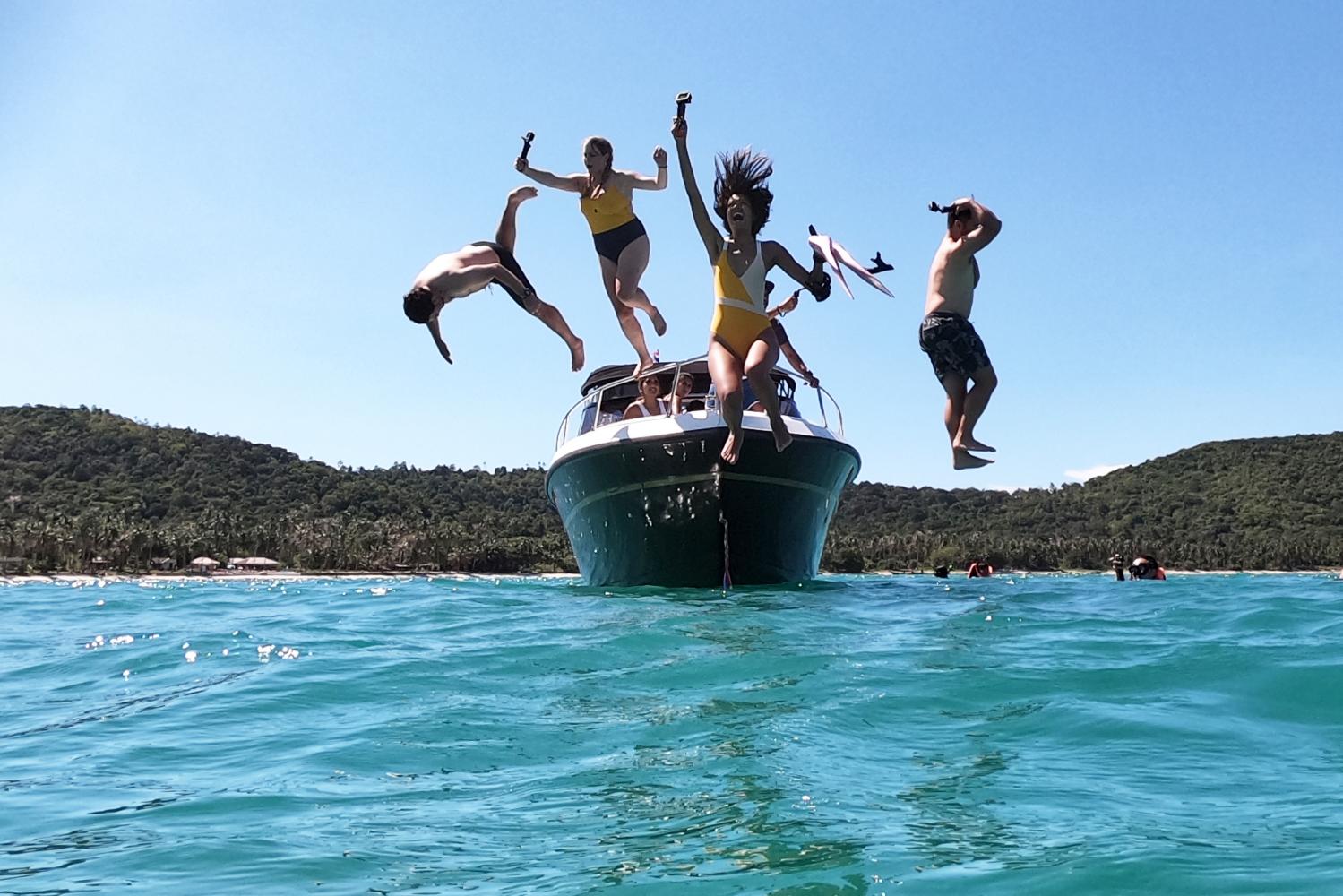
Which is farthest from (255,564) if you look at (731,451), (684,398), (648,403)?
(731,451)

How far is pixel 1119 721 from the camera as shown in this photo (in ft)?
13.6

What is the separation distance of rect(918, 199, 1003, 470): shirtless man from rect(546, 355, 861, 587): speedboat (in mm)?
4869

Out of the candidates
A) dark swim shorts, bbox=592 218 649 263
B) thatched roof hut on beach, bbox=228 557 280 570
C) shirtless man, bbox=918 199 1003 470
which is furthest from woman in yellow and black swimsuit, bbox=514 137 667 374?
thatched roof hut on beach, bbox=228 557 280 570

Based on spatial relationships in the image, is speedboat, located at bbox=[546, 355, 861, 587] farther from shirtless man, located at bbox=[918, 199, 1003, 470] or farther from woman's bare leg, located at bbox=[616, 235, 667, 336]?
shirtless man, located at bbox=[918, 199, 1003, 470]

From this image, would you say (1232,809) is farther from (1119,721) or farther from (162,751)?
(162,751)

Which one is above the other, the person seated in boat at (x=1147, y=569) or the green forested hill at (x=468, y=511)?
the green forested hill at (x=468, y=511)

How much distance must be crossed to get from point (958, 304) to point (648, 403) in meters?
7.29

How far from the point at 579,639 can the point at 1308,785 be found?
4.22m

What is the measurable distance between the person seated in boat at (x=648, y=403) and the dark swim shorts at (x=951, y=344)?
22.3 feet

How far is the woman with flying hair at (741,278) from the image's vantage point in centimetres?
880

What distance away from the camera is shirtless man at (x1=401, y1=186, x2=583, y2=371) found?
8570 mm

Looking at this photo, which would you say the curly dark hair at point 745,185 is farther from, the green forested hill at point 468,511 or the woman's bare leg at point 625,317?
the green forested hill at point 468,511

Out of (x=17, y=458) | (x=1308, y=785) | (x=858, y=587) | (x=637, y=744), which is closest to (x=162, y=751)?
(x=637, y=744)

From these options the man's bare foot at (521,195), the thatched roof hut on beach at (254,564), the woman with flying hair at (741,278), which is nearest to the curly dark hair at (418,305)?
the man's bare foot at (521,195)
